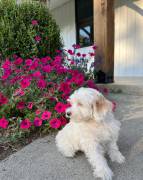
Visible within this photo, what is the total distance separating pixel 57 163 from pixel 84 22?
23.2 ft

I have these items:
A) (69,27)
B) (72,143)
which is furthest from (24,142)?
(69,27)

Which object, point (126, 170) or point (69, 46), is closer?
point (126, 170)

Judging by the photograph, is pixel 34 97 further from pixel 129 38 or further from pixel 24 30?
pixel 129 38

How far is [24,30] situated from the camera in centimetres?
493

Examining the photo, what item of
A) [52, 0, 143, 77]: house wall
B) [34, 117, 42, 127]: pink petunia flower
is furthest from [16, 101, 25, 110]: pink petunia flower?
[52, 0, 143, 77]: house wall

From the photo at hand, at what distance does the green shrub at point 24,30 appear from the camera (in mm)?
4842

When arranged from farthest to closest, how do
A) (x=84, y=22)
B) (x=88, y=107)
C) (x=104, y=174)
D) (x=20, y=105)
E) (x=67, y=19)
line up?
(x=67, y=19) → (x=84, y=22) → (x=20, y=105) → (x=88, y=107) → (x=104, y=174)

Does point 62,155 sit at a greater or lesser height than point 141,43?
lesser

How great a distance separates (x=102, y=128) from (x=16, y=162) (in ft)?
3.08

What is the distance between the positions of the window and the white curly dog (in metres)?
6.44

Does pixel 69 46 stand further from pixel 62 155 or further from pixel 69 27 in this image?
pixel 62 155

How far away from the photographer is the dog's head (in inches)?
89.5

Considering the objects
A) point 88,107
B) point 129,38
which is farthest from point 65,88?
point 129,38

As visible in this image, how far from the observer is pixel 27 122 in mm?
3021
